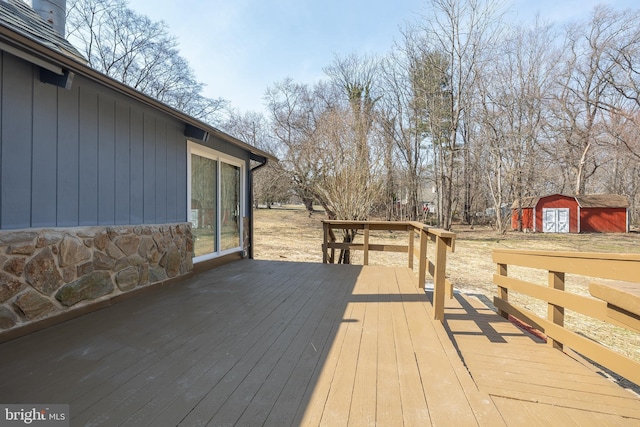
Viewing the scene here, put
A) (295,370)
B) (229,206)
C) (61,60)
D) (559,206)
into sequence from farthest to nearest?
(559,206) → (229,206) → (61,60) → (295,370)

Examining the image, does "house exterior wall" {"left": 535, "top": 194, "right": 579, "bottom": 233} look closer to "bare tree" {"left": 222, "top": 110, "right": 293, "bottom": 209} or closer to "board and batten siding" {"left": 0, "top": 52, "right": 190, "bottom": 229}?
"bare tree" {"left": 222, "top": 110, "right": 293, "bottom": 209}

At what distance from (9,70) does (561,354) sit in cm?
484

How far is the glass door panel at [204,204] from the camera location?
469 centimetres

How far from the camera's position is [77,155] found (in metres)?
2.83

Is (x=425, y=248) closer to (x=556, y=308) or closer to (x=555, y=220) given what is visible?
(x=556, y=308)

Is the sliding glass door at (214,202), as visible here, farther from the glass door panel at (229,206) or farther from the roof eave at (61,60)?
the roof eave at (61,60)

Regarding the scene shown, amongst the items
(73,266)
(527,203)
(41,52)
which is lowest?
(73,266)

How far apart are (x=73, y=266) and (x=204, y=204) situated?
228 centimetres

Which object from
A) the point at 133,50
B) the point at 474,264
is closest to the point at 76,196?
the point at 474,264

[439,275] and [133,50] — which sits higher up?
[133,50]

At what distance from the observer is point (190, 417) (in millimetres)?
1511

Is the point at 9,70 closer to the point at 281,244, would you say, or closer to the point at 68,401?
the point at 68,401

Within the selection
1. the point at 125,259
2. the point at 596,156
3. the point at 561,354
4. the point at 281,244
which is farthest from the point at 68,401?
the point at 596,156

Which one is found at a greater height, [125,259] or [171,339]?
[125,259]
